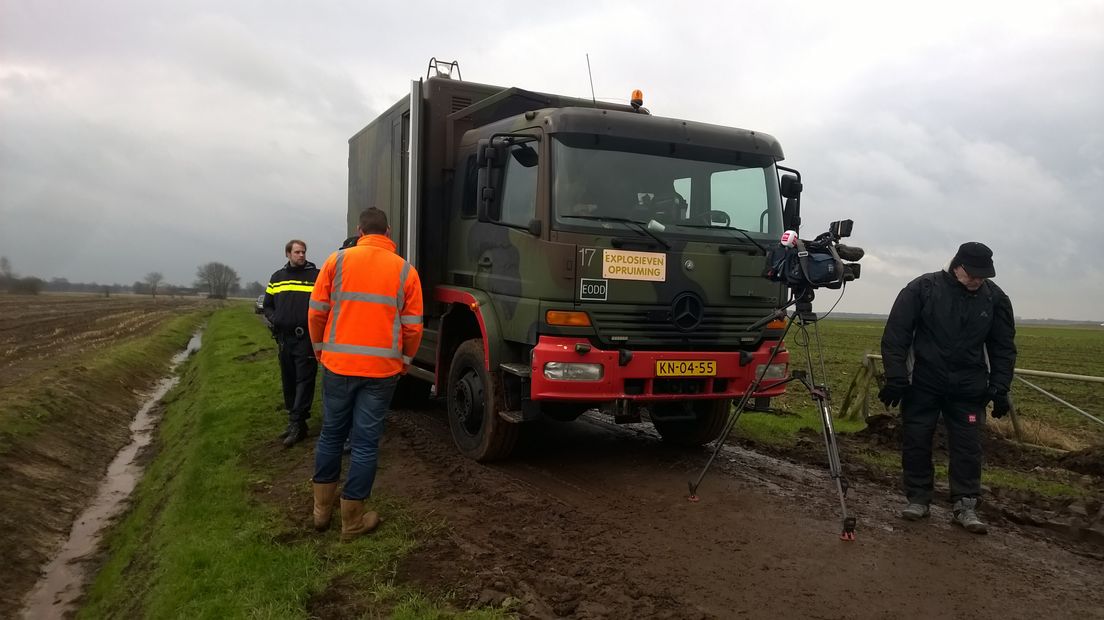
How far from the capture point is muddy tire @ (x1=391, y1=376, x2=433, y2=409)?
9.20 m

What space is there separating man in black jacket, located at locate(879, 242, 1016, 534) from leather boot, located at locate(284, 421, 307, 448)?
5534 mm

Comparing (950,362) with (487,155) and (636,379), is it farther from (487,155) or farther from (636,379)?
(487,155)

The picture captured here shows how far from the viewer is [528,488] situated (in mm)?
5715

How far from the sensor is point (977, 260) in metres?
4.86

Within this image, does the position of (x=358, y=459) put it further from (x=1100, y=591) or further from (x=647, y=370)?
(x=1100, y=591)

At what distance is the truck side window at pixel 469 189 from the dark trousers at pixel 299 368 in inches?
83.1

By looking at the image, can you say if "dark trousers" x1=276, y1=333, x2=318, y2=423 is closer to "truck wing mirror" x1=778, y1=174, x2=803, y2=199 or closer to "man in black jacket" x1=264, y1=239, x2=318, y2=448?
"man in black jacket" x1=264, y1=239, x2=318, y2=448

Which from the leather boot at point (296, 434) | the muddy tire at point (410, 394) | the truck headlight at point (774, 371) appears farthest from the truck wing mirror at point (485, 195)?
the muddy tire at point (410, 394)

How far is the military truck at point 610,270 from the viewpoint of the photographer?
5578 mm

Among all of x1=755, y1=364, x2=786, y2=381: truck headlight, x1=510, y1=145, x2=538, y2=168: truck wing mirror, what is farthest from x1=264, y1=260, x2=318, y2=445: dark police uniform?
x1=755, y1=364, x2=786, y2=381: truck headlight

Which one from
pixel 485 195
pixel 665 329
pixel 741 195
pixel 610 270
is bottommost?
pixel 665 329

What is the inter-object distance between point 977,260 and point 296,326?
6.00 metres

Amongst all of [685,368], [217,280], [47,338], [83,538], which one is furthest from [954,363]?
[217,280]

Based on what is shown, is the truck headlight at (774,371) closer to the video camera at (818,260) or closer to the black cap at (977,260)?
the video camera at (818,260)
